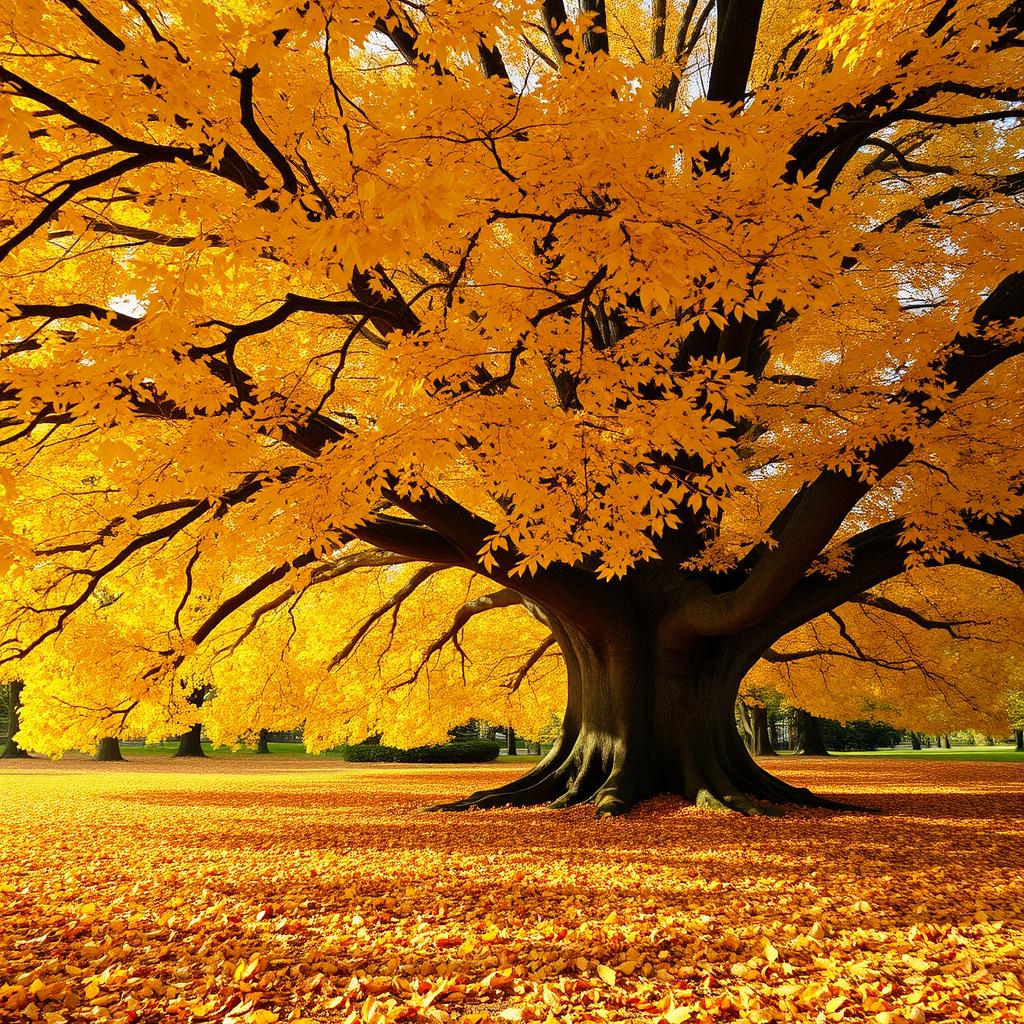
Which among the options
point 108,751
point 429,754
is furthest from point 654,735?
point 108,751

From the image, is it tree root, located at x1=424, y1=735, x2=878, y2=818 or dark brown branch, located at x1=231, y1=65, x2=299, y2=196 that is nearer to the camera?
dark brown branch, located at x1=231, y1=65, x2=299, y2=196

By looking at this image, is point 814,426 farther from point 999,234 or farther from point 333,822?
point 333,822

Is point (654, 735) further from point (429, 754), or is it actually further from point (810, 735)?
point (810, 735)

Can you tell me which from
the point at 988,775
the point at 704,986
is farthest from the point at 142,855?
the point at 988,775

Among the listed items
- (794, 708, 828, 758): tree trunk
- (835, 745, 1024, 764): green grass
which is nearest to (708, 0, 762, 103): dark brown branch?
(835, 745, 1024, 764): green grass

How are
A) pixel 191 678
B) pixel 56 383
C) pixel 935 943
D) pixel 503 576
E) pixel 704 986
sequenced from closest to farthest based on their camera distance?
1. pixel 704 986
2. pixel 935 943
3. pixel 56 383
4. pixel 503 576
5. pixel 191 678

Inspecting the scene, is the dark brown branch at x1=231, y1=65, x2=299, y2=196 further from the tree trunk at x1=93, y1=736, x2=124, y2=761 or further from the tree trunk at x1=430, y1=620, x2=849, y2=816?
the tree trunk at x1=93, y1=736, x2=124, y2=761

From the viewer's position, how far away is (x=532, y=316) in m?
4.76

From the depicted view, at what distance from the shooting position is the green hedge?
2769cm

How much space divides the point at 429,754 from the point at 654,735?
64.2ft

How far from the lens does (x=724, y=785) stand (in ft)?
30.2

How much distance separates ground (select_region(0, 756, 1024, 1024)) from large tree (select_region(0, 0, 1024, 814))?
1904 mm

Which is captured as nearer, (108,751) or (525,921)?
(525,921)

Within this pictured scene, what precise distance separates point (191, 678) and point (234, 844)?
4.38m
